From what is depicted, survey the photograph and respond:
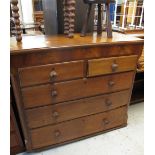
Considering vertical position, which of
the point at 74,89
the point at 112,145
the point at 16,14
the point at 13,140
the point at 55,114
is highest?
the point at 16,14

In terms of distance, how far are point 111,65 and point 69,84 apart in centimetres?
36

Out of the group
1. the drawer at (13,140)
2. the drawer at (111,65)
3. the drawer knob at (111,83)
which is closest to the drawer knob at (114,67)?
the drawer at (111,65)

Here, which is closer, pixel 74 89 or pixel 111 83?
pixel 74 89

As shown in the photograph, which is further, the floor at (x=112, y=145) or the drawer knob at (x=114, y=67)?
the floor at (x=112, y=145)

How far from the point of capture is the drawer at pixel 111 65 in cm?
127

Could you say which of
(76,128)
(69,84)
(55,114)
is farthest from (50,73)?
(76,128)

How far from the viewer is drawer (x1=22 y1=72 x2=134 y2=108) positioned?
1.20m

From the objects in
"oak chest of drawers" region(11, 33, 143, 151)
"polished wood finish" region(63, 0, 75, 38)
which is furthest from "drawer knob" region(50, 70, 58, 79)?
"polished wood finish" region(63, 0, 75, 38)

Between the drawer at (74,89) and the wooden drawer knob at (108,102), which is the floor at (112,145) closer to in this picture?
the wooden drawer knob at (108,102)

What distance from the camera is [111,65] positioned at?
1.33m

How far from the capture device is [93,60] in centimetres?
125

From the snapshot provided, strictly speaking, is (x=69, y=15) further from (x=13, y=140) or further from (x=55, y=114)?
Answer: (x=13, y=140)
